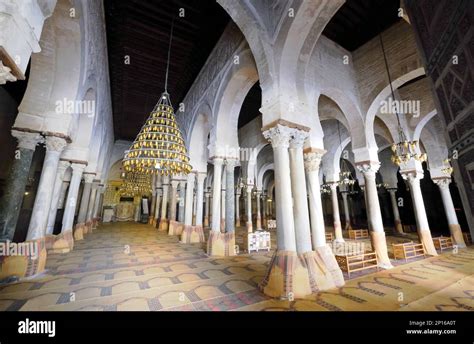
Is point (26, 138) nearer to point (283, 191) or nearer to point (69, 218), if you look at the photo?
point (69, 218)

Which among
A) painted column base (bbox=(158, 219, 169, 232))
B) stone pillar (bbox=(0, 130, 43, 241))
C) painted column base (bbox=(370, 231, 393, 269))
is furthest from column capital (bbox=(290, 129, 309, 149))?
painted column base (bbox=(158, 219, 169, 232))

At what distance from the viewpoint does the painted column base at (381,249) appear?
5.29 meters

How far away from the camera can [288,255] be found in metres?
3.43

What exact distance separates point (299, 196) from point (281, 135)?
122 cm

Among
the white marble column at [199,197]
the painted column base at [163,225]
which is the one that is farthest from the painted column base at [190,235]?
the painted column base at [163,225]

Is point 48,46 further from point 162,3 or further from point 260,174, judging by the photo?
point 260,174

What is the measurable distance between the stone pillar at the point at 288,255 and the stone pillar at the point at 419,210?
18.0 feet

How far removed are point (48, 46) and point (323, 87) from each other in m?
6.83

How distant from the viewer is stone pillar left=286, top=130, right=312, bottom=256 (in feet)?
12.2

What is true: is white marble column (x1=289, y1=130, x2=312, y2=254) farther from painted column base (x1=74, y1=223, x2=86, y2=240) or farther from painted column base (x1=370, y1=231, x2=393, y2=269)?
painted column base (x1=74, y1=223, x2=86, y2=240)

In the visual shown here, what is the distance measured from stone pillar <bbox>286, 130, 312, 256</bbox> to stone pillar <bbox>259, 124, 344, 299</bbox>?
0.06 ft

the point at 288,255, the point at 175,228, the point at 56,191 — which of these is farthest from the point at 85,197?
the point at 288,255

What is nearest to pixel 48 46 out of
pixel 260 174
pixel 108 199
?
pixel 260 174

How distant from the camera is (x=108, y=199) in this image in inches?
809
